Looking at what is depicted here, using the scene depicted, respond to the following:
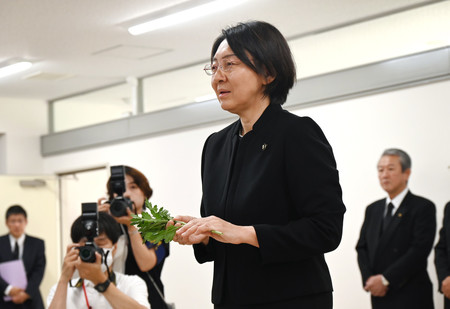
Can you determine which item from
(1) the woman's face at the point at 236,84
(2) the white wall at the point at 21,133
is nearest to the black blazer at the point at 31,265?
(2) the white wall at the point at 21,133

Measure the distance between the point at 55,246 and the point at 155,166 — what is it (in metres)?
2.01

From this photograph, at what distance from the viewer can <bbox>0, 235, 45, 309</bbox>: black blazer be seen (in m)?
6.65

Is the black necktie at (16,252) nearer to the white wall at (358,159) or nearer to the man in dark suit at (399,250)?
the white wall at (358,159)

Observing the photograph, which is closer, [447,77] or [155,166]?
[447,77]

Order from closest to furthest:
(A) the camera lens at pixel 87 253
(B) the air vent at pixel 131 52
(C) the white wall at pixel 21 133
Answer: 1. (A) the camera lens at pixel 87 253
2. (B) the air vent at pixel 131 52
3. (C) the white wall at pixel 21 133

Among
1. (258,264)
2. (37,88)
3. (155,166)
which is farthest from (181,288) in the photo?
(258,264)

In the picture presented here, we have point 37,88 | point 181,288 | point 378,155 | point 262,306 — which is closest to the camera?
point 262,306

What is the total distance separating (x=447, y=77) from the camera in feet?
17.2

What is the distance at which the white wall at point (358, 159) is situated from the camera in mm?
5289

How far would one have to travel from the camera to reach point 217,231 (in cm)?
132

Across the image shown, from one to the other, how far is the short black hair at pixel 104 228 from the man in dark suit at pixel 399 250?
7.28 feet

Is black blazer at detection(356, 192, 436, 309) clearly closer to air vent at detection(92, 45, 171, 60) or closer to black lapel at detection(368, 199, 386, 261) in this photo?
black lapel at detection(368, 199, 386, 261)

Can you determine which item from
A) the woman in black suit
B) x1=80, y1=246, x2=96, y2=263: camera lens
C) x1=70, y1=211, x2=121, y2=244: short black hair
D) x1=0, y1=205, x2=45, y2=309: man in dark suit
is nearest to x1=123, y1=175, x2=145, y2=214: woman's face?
x1=70, y1=211, x2=121, y2=244: short black hair

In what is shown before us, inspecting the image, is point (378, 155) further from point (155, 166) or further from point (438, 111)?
point (155, 166)
